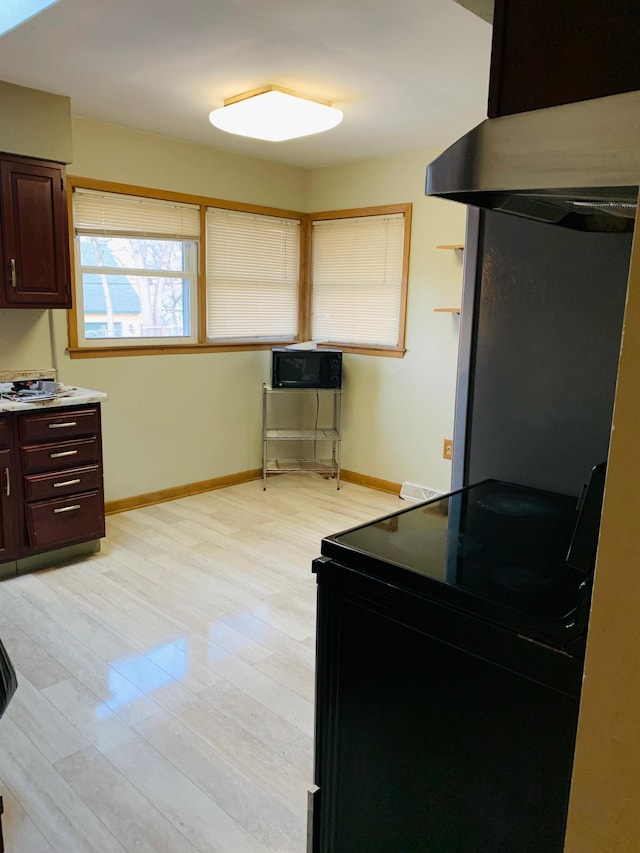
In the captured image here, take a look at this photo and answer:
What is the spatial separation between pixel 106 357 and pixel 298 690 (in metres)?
2.64

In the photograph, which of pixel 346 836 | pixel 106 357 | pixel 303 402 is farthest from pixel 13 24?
pixel 303 402

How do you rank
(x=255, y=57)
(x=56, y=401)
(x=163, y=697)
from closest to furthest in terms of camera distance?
(x=163, y=697) → (x=255, y=57) → (x=56, y=401)

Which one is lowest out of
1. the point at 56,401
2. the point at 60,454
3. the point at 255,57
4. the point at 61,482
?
the point at 61,482

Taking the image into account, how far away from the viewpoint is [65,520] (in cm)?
340

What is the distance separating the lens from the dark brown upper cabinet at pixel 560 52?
28.4 inches

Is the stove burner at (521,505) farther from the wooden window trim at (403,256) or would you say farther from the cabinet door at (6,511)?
the wooden window trim at (403,256)

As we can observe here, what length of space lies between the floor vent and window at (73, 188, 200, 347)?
6.49 ft

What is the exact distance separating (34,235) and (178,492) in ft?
6.84

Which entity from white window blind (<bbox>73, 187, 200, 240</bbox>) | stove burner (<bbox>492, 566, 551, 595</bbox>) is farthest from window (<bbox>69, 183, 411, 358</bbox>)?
stove burner (<bbox>492, 566, 551, 595</bbox>)

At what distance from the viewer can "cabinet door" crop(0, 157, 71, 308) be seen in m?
3.27

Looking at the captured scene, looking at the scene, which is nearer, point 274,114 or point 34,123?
point 274,114

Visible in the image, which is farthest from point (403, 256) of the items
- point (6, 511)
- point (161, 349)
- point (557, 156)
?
point (557, 156)

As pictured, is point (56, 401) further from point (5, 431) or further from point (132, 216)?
point (132, 216)

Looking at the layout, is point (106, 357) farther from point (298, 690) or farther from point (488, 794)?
point (488, 794)
